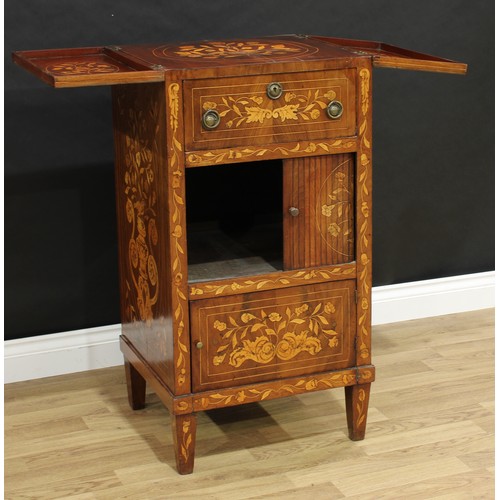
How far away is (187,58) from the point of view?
2.43 m

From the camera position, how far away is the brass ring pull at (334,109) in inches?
95.0

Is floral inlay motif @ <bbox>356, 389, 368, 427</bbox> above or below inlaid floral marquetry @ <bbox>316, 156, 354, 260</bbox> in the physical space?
below

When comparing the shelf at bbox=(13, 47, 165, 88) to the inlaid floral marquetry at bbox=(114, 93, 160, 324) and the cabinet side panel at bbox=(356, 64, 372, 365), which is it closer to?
the inlaid floral marquetry at bbox=(114, 93, 160, 324)

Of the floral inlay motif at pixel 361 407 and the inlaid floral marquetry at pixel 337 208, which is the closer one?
the inlaid floral marquetry at pixel 337 208

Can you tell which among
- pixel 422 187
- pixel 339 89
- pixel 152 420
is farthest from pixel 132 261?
pixel 422 187

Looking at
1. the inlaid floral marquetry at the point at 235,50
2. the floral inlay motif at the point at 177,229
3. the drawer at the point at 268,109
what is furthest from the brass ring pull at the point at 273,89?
the floral inlay motif at the point at 177,229

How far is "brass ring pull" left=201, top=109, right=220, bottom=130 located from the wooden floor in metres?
A: 0.84

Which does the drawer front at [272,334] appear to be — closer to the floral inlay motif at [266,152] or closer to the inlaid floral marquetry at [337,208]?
the inlaid floral marquetry at [337,208]

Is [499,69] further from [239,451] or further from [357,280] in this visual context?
[239,451]

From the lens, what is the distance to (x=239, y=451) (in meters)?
2.66

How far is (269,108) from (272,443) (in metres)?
0.87

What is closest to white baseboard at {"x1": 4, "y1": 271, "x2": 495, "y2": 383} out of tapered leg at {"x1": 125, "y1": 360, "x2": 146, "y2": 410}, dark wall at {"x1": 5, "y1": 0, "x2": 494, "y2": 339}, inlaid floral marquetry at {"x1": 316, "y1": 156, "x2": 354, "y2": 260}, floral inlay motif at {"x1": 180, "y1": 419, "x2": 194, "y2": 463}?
dark wall at {"x1": 5, "y1": 0, "x2": 494, "y2": 339}

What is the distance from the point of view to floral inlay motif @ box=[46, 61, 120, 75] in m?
2.32

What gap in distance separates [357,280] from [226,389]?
41 centimetres
